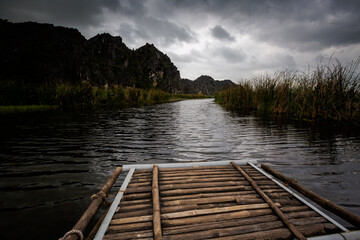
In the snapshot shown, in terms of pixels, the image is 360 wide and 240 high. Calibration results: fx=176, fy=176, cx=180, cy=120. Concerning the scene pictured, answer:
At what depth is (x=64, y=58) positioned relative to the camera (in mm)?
75125

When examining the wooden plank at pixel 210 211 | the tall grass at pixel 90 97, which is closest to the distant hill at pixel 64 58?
the tall grass at pixel 90 97

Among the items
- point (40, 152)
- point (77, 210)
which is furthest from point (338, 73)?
point (40, 152)

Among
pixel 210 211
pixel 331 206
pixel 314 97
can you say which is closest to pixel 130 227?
pixel 210 211

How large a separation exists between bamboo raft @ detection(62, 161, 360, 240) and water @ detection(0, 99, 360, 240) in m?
0.69

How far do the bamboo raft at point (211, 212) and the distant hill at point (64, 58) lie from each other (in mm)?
42771

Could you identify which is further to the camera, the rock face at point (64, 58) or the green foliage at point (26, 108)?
the rock face at point (64, 58)

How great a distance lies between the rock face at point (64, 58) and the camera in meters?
65.9

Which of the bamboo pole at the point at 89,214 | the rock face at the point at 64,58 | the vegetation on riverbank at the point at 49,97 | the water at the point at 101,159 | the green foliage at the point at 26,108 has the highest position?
the rock face at the point at 64,58

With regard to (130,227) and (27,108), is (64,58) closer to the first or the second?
(27,108)

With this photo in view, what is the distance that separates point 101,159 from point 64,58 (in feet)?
292

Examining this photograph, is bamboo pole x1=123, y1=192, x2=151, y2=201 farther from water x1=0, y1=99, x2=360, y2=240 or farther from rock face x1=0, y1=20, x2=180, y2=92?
rock face x1=0, y1=20, x2=180, y2=92

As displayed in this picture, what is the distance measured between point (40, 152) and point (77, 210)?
11.3 feet

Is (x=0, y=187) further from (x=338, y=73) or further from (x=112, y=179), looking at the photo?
(x=338, y=73)

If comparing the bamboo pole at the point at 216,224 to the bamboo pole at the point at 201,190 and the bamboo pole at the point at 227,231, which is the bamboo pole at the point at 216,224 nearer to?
the bamboo pole at the point at 227,231
